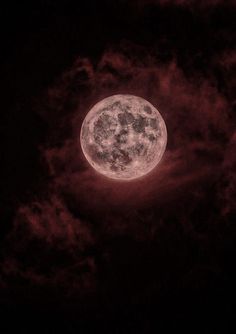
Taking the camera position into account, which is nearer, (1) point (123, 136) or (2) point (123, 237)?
(1) point (123, 136)

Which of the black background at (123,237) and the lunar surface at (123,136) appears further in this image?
the black background at (123,237)

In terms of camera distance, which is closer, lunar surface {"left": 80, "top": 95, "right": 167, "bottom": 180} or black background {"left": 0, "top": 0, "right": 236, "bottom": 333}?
lunar surface {"left": 80, "top": 95, "right": 167, "bottom": 180}

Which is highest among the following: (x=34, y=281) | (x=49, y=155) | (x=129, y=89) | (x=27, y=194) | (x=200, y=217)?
(x=129, y=89)

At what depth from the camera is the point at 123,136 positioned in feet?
12.2

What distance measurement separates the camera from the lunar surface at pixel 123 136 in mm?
3748

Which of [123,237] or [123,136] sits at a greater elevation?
[123,136]

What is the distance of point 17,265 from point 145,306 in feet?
6.33

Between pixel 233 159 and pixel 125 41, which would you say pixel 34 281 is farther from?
pixel 125 41

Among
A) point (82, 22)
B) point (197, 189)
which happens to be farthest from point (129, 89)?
point (197, 189)

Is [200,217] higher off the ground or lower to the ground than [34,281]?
higher

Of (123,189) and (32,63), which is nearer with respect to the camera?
(123,189)

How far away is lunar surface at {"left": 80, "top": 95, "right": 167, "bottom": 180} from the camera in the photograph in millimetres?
3748

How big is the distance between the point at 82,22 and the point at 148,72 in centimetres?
132

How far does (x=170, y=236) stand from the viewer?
4.40 meters
